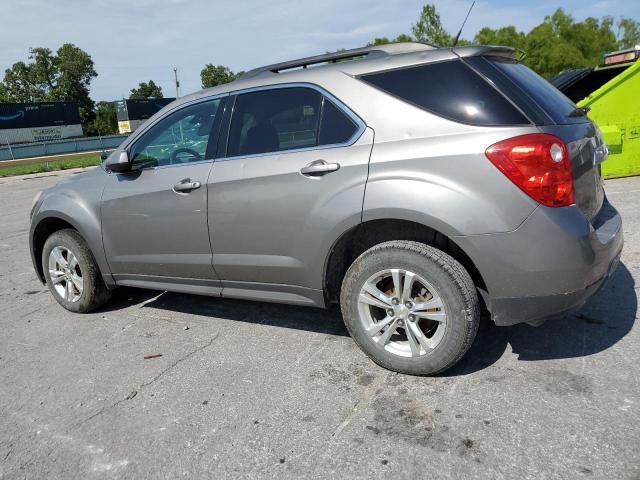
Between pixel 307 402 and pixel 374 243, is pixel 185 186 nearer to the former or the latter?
pixel 374 243

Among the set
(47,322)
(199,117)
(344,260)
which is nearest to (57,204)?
(47,322)

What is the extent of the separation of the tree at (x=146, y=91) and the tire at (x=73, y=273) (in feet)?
343

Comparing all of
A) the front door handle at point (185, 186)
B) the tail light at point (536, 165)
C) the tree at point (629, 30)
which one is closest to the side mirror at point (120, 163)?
the front door handle at point (185, 186)

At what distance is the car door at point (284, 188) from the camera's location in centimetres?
301

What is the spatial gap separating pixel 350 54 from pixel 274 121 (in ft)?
2.16

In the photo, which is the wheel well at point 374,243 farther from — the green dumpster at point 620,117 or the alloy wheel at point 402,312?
the green dumpster at point 620,117

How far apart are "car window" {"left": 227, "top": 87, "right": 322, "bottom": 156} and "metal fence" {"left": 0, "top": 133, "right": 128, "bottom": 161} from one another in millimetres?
34344

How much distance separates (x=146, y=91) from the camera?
4011 inches

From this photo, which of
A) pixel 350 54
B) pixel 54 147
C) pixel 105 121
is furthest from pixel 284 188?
pixel 105 121

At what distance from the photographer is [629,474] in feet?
6.86

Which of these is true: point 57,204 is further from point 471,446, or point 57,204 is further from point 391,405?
point 471,446

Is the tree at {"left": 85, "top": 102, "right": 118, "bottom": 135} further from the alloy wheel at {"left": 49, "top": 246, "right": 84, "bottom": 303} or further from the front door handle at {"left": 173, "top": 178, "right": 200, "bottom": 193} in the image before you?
the front door handle at {"left": 173, "top": 178, "right": 200, "bottom": 193}

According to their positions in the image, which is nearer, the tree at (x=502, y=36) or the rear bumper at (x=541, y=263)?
the rear bumper at (x=541, y=263)

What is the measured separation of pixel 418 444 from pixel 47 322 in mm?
3457
